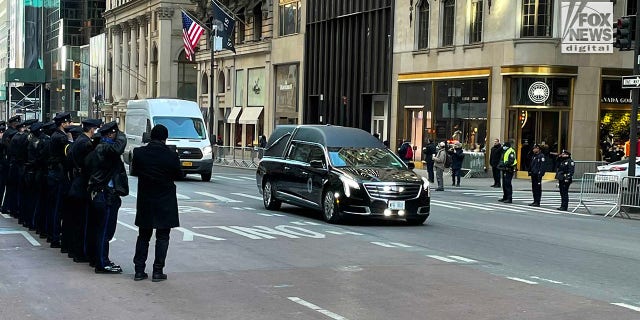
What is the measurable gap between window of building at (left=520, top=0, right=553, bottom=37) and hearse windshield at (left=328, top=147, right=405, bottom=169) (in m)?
19.0

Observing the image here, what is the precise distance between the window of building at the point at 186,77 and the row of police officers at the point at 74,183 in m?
61.5

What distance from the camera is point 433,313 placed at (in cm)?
838

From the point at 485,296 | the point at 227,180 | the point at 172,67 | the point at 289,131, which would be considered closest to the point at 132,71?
the point at 172,67

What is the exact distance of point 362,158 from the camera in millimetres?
17094

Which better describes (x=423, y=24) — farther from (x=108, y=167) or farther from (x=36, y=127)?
(x=108, y=167)

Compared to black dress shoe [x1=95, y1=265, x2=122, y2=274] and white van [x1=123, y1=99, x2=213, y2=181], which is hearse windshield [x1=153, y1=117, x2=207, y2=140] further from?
black dress shoe [x1=95, y1=265, x2=122, y2=274]

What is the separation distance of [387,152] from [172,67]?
5956 cm

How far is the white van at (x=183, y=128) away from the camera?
98.3 ft

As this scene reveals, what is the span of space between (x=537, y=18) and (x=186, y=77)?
46.5m

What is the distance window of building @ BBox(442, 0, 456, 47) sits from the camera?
128ft

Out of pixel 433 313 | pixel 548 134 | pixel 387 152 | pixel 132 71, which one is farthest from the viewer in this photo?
pixel 132 71

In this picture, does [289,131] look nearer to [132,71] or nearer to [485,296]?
[485,296]

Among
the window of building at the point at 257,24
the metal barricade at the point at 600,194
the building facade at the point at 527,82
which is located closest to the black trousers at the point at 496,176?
the building facade at the point at 527,82

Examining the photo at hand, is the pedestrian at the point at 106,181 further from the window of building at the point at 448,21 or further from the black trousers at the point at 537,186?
the window of building at the point at 448,21
